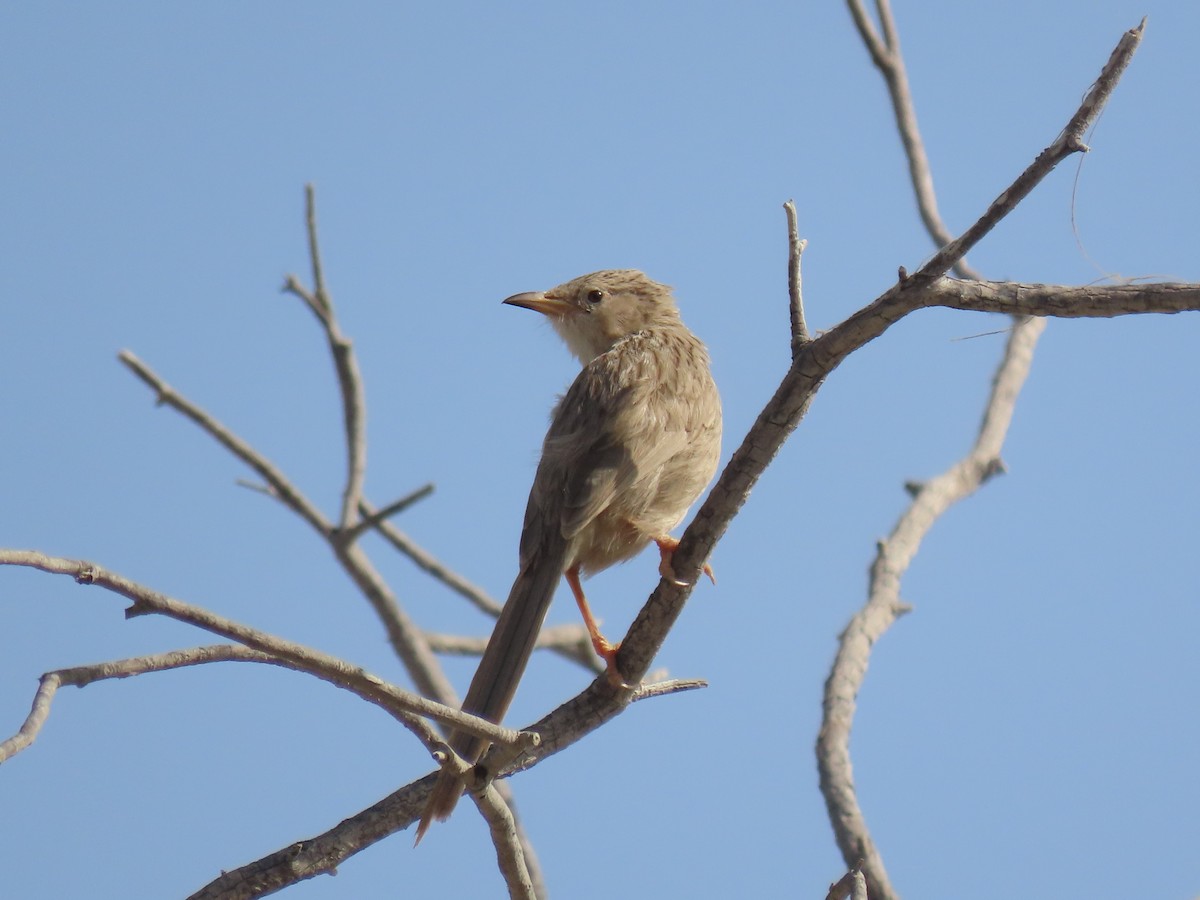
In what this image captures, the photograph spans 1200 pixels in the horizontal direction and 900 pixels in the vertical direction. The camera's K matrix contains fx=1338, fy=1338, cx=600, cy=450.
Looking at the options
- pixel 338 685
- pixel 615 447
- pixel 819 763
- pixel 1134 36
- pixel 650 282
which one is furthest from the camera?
pixel 650 282

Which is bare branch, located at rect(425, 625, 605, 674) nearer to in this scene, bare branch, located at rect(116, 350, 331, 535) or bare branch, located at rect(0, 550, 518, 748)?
bare branch, located at rect(116, 350, 331, 535)

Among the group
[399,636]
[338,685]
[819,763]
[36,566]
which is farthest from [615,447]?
[399,636]

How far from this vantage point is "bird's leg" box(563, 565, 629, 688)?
4.55 metres

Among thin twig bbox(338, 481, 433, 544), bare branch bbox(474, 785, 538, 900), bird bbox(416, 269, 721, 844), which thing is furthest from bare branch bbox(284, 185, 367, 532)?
bare branch bbox(474, 785, 538, 900)

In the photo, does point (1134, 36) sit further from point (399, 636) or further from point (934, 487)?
point (399, 636)

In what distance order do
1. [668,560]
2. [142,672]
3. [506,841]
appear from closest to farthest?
[142,672], [506,841], [668,560]

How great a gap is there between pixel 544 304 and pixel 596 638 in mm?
2397

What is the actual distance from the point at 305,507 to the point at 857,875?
5.44 metres

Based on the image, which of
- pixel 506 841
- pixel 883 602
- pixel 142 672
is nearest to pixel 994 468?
pixel 883 602

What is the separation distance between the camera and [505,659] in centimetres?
461

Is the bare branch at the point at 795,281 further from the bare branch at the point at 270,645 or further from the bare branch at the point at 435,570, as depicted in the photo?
the bare branch at the point at 435,570

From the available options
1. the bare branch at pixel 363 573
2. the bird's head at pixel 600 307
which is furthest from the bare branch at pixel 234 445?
the bird's head at pixel 600 307

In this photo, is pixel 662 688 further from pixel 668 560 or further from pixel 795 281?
pixel 795 281

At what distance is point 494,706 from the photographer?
14.8 ft
